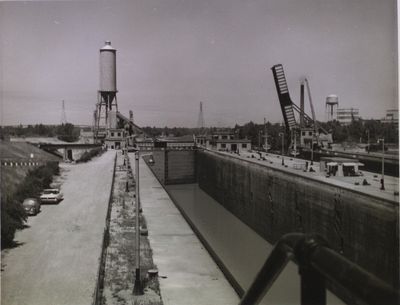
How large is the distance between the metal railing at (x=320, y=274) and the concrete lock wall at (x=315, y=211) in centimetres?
269

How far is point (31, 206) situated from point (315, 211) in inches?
320

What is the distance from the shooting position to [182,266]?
10742 millimetres

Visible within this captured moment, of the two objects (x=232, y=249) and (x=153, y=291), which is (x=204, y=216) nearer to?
(x=232, y=249)

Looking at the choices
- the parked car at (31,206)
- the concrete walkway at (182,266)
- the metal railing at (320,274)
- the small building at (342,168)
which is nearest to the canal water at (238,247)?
the concrete walkway at (182,266)

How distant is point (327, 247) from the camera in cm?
89

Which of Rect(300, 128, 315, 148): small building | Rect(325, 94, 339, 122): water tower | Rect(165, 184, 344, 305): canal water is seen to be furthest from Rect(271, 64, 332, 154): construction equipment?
Rect(165, 184, 344, 305): canal water

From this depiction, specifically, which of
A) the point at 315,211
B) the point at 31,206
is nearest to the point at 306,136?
the point at 315,211

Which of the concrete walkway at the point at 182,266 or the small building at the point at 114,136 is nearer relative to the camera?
the concrete walkway at the point at 182,266

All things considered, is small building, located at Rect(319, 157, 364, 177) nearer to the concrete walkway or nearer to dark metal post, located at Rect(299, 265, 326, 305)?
the concrete walkway

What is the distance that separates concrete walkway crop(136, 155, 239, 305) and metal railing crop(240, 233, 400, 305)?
7714 millimetres

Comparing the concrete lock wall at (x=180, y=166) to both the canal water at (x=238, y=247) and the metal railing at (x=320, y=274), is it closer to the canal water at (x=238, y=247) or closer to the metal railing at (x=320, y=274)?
the canal water at (x=238, y=247)

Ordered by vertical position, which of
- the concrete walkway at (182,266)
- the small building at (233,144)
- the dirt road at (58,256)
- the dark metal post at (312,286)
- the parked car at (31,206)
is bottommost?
the concrete walkway at (182,266)

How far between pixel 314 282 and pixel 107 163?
96.8 feet

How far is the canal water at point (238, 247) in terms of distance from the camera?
10.3 m
